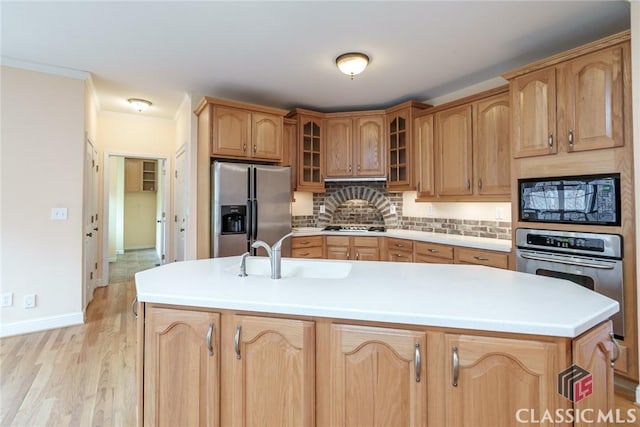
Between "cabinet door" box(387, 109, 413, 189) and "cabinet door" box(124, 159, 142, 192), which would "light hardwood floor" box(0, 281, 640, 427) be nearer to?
"cabinet door" box(387, 109, 413, 189)

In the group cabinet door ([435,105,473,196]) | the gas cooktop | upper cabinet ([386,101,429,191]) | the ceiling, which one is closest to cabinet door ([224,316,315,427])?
the ceiling

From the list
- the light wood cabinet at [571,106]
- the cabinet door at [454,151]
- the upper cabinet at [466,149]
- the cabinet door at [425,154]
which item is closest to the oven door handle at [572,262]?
the upper cabinet at [466,149]

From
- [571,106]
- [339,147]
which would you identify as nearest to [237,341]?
[571,106]

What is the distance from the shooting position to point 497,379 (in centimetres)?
107

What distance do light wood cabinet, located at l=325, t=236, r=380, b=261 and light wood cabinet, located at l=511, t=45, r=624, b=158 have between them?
1895 millimetres

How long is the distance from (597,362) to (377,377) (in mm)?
757

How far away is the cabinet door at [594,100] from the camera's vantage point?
2.16 meters

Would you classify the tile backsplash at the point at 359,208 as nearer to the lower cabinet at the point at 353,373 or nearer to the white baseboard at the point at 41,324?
the white baseboard at the point at 41,324

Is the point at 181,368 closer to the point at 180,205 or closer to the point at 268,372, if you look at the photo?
the point at 268,372

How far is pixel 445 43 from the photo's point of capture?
272 centimetres

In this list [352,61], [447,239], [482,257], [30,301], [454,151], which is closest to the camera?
[352,61]

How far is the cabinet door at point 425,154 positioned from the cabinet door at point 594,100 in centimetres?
144

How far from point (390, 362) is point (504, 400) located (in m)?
0.37

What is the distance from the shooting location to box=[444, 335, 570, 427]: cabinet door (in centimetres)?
102
